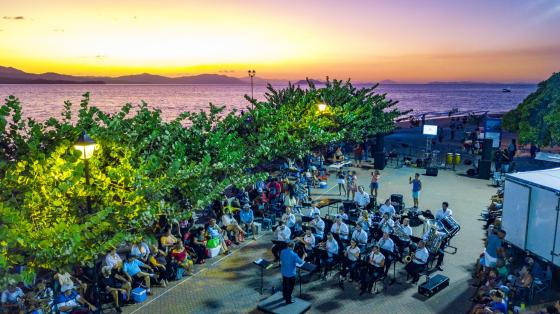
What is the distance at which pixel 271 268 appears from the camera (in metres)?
13.9

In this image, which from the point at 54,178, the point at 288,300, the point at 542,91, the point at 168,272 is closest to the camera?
the point at 54,178

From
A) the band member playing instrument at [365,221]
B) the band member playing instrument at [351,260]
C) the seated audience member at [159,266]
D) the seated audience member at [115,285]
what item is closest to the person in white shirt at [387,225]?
the band member playing instrument at [365,221]

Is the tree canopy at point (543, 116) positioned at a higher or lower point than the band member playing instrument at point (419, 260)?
higher

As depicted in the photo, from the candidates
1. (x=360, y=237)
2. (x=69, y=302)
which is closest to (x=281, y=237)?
(x=360, y=237)

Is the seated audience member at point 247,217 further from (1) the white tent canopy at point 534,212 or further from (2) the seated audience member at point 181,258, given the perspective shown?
(1) the white tent canopy at point 534,212

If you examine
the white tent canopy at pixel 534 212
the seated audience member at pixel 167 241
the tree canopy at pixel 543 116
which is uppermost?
the tree canopy at pixel 543 116

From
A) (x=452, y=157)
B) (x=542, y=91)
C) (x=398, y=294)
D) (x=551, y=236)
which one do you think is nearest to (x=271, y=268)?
(x=398, y=294)

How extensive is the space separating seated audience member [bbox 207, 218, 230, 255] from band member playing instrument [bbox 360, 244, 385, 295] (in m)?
5.28

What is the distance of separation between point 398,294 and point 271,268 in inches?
162

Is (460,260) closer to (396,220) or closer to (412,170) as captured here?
(396,220)

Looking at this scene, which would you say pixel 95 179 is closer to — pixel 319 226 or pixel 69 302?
pixel 69 302

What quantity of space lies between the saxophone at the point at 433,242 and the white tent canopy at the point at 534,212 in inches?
91.2

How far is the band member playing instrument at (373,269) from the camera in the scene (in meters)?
12.0

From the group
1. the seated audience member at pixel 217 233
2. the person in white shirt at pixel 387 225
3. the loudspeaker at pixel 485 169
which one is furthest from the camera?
the loudspeaker at pixel 485 169
